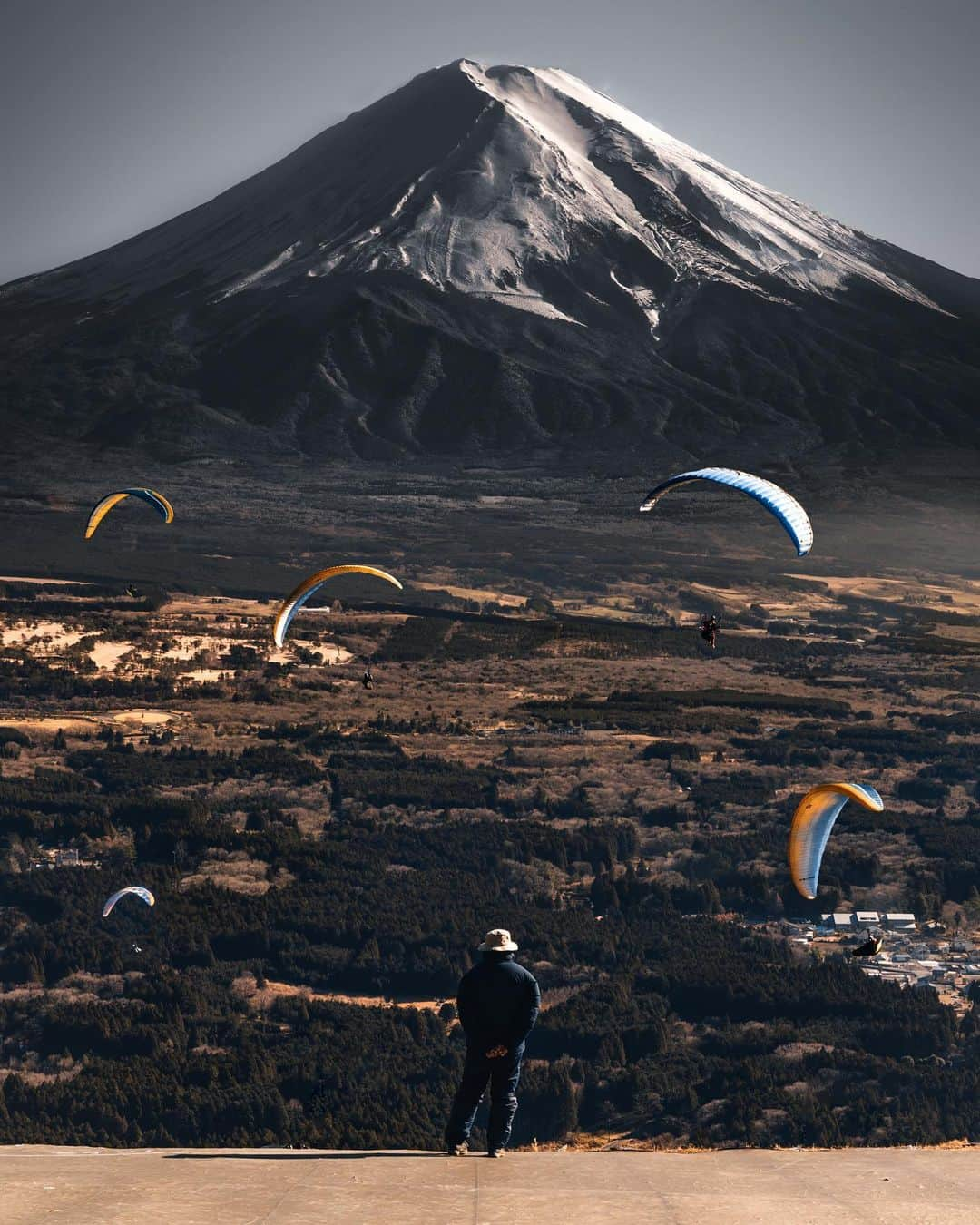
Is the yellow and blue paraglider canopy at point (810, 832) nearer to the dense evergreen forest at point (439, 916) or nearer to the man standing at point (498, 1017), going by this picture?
the dense evergreen forest at point (439, 916)

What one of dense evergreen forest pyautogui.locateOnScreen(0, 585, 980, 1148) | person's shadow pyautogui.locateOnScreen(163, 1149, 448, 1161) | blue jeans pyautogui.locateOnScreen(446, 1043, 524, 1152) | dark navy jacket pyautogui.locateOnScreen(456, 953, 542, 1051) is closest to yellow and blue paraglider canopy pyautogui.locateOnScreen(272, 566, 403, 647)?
dense evergreen forest pyautogui.locateOnScreen(0, 585, 980, 1148)

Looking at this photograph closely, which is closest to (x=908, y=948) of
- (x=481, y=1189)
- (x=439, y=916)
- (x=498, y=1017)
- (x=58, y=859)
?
(x=439, y=916)

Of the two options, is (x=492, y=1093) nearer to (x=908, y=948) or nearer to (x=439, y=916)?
(x=439, y=916)

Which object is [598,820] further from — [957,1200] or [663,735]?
[957,1200]

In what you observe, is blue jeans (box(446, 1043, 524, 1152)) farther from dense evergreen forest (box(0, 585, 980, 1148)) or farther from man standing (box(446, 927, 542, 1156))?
dense evergreen forest (box(0, 585, 980, 1148))

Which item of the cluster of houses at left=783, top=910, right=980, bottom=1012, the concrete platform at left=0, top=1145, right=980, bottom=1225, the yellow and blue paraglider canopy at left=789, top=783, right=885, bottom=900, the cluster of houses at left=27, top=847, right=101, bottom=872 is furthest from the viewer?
the cluster of houses at left=27, top=847, right=101, bottom=872

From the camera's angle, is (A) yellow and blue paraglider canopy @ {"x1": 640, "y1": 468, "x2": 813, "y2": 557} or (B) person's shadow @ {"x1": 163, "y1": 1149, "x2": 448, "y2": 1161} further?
(A) yellow and blue paraglider canopy @ {"x1": 640, "y1": 468, "x2": 813, "y2": 557}

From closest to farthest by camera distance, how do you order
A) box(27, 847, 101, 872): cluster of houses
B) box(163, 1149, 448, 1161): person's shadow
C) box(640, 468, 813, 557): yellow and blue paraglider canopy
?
box(163, 1149, 448, 1161): person's shadow → box(640, 468, 813, 557): yellow and blue paraglider canopy → box(27, 847, 101, 872): cluster of houses

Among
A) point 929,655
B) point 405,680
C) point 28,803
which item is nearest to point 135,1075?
point 28,803
